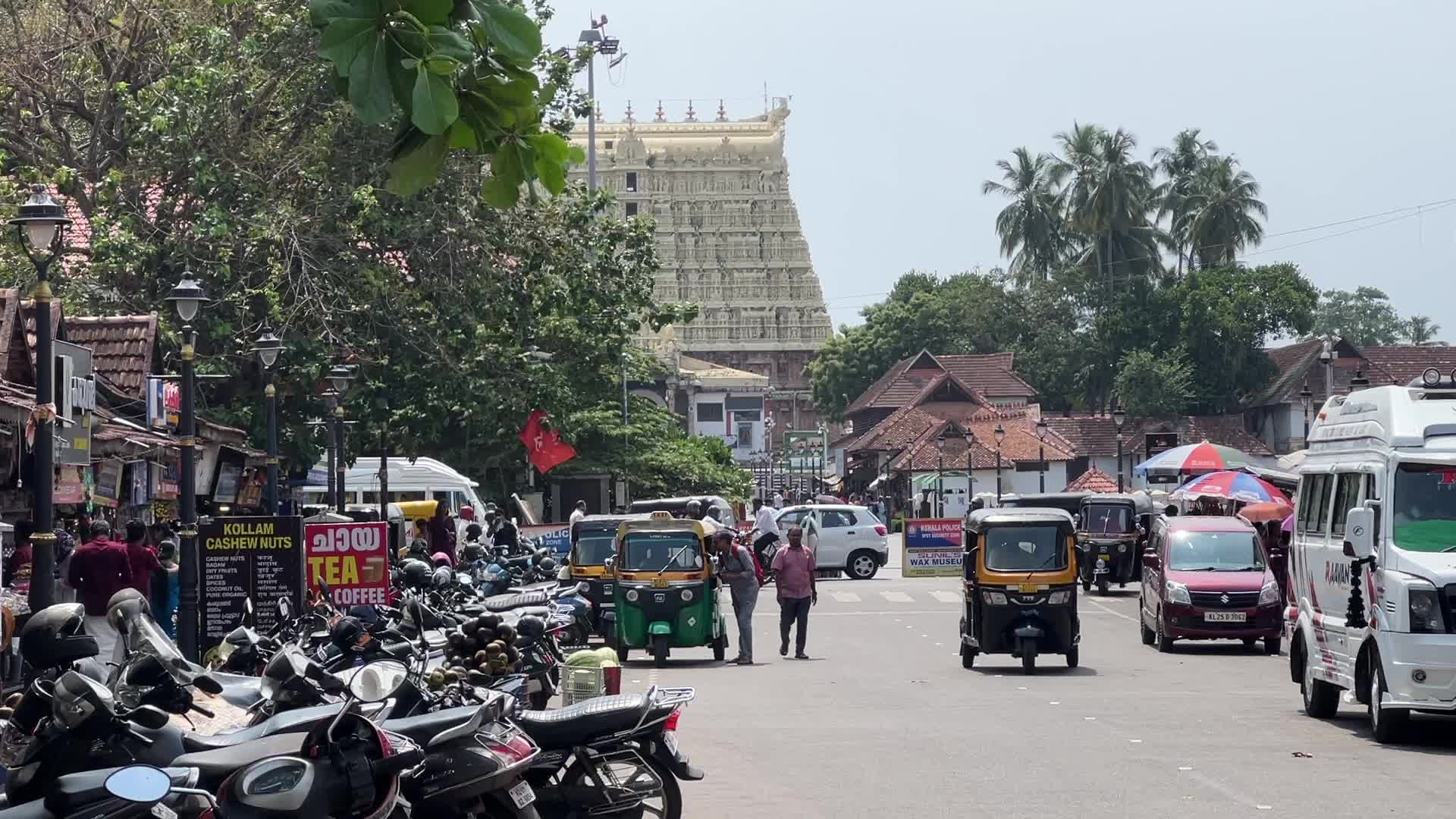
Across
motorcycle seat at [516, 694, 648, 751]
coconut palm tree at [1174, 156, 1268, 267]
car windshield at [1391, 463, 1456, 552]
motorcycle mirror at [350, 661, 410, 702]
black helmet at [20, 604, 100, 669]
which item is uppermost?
coconut palm tree at [1174, 156, 1268, 267]

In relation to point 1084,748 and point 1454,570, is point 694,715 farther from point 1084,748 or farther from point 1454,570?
point 1454,570

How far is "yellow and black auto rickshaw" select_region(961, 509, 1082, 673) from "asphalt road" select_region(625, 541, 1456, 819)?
1.37 feet

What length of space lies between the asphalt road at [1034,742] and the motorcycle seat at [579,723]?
1659 mm

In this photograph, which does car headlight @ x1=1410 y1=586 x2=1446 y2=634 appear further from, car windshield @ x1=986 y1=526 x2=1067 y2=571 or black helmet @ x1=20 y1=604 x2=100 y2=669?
black helmet @ x1=20 y1=604 x2=100 y2=669

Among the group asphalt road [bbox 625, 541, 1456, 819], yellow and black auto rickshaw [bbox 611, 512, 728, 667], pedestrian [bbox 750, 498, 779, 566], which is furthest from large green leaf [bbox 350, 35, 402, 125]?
pedestrian [bbox 750, 498, 779, 566]

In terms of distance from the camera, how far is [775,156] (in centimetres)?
13688

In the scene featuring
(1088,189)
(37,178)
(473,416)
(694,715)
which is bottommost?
(694,715)

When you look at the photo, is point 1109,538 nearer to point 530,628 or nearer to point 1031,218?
point 530,628

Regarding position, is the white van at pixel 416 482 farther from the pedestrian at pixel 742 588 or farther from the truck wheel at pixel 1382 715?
the truck wheel at pixel 1382 715

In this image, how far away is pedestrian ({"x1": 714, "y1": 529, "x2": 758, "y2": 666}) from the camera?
80.4 ft

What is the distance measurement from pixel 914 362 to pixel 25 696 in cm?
9786

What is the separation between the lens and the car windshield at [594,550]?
27.4 m

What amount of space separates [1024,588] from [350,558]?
7.93 metres

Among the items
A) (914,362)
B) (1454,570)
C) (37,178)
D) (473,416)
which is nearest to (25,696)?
(1454,570)
